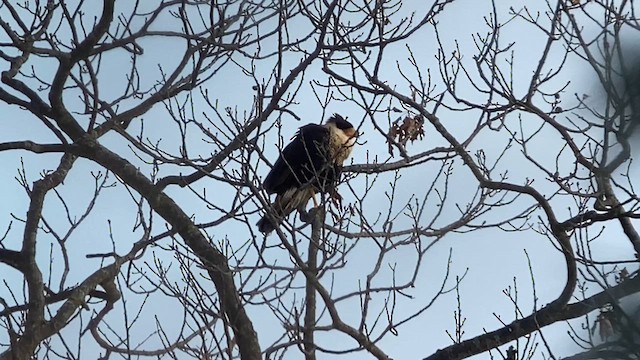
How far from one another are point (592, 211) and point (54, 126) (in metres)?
3.25

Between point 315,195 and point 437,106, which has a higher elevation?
point 315,195

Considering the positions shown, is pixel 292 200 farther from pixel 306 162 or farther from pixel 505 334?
pixel 505 334

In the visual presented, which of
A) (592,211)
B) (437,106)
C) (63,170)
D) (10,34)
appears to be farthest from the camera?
(63,170)

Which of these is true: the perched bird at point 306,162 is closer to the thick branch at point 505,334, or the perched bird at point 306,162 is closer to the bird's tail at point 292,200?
the bird's tail at point 292,200

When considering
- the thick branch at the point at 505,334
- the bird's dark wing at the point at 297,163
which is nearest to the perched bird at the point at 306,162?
the bird's dark wing at the point at 297,163

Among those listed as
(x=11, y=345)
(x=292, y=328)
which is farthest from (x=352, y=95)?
(x=11, y=345)

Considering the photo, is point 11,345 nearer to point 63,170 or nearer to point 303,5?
point 63,170

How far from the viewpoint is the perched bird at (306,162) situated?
5.07 m

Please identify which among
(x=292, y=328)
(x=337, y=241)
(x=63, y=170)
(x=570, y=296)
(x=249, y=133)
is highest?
(x=63, y=170)

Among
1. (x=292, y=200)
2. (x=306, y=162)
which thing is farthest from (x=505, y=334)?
(x=306, y=162)

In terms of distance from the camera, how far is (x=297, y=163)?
19.1ft

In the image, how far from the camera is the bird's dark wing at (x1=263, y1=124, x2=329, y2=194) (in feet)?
18.6

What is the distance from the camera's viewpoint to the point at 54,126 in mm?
5066

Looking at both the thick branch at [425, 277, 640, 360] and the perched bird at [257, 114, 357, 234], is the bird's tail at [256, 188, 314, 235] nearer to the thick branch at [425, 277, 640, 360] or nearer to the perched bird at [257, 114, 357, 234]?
the perched bird at [257, 114, 357, 234]
